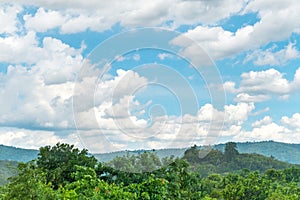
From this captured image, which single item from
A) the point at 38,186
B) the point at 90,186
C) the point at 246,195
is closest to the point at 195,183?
the point at 246,195

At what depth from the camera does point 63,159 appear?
90.1ft

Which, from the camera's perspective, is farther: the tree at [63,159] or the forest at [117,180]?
the tree at [63,159]

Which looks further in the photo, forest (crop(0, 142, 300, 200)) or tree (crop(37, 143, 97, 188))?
tree (crop(37, 143, 97, 188))

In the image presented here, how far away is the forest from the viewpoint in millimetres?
18266

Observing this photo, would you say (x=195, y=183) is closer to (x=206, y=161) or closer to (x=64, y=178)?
(x=64, y=178)

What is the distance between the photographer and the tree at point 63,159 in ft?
86.7

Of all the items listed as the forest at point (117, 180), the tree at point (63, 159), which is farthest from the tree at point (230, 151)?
the tree at point (63, 159)

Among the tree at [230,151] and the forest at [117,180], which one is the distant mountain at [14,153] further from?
the forest at [117,180]

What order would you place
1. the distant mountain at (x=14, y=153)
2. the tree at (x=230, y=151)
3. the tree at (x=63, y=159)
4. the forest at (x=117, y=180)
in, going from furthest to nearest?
1. the distant mountain at (x=14, y=153)
2. the tree at (x=230, y=151)
3. the tree at (x=63, y=159)
4. the forest at (x=117, y=180)

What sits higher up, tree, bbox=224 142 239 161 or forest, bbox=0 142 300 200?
tree, bbox=224 142 239 161

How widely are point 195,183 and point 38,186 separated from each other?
14527mm

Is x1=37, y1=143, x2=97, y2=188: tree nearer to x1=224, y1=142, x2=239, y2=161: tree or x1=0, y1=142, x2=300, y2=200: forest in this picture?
x1=0, y1=142, x2=300, y2=200: forest

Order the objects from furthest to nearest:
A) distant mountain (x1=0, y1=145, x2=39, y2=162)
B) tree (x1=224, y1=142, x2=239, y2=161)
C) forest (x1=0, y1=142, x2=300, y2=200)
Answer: distant mountain (x1=0, y1=145, x2=39, y2=162) → tree (x1=224, y1=142, x2=239, y2=161) → forest (x1=0, y1=142, x2=300, y2=200)

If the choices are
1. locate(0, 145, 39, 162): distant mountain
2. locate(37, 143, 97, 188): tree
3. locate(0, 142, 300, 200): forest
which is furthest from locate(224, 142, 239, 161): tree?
locate(0, 145, 39, 162): distant mountain
